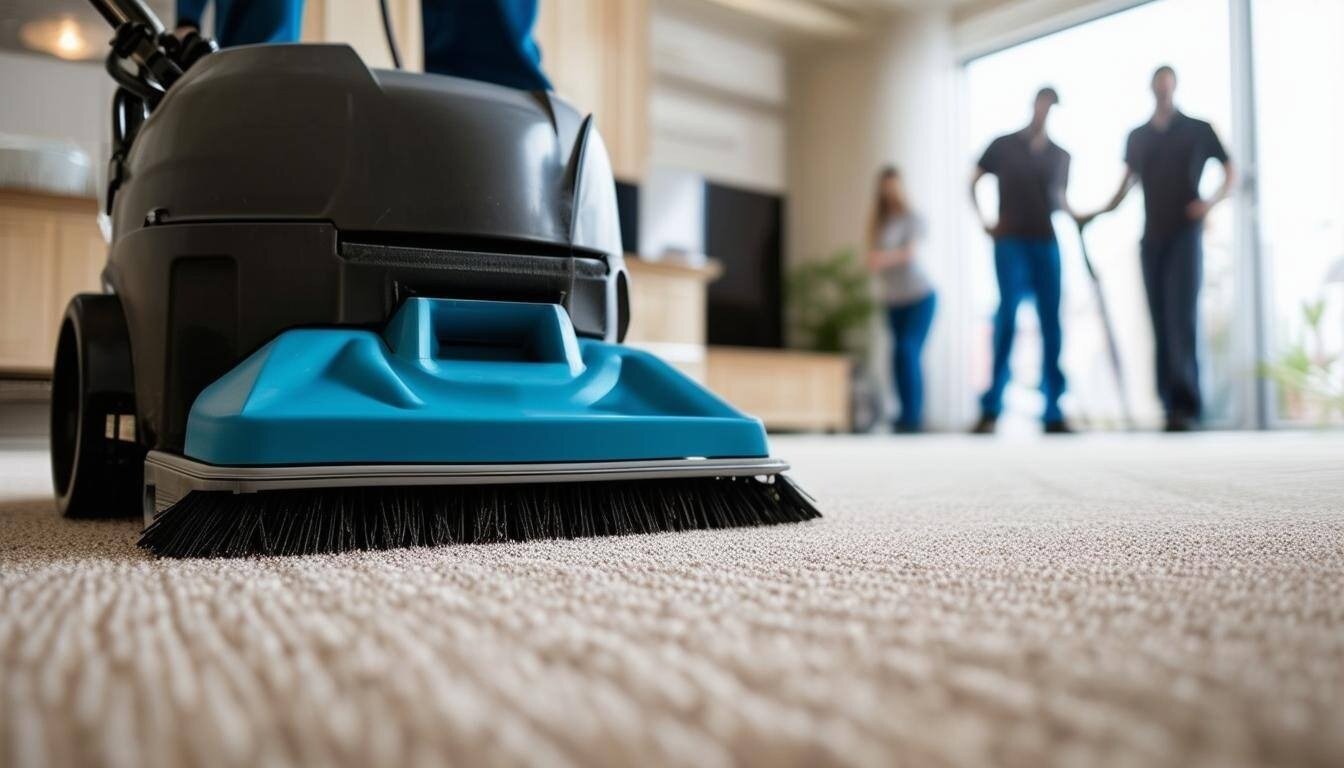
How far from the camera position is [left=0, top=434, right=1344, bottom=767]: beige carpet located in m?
0.21

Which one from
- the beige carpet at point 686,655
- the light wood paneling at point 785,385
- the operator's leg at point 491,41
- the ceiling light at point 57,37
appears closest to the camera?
the beige carpet at point 686,655

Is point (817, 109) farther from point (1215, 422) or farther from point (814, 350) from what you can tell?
point (1215, 422)

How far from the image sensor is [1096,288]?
411 centimetres

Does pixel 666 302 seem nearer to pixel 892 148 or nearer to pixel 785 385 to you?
pixel 785 385

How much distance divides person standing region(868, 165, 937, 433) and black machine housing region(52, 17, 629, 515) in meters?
4.01

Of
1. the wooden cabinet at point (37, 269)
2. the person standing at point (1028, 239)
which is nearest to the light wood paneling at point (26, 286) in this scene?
Answer: the wooden cabinet at point (37, 269)

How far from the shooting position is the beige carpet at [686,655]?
207mm

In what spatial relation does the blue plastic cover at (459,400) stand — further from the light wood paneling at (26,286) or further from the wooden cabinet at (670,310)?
the wooden cabinet at (670,310)

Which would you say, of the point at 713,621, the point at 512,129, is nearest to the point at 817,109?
the point at 512,129

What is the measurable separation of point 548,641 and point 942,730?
0.12m

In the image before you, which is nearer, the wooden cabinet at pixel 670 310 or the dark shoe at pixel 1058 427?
the wooden cabinet at pixel 670 310

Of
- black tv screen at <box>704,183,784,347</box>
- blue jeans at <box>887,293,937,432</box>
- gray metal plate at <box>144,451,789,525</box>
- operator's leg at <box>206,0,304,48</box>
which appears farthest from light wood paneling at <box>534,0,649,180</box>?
gray metal plate at <box>144,451,789,525</box>

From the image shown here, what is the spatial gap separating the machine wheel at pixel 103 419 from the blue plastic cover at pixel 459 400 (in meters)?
0.16

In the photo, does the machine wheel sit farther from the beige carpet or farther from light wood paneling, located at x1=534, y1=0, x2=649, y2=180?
light wood paneling, located at x1=534, y1=0, x2=649, y2=180
